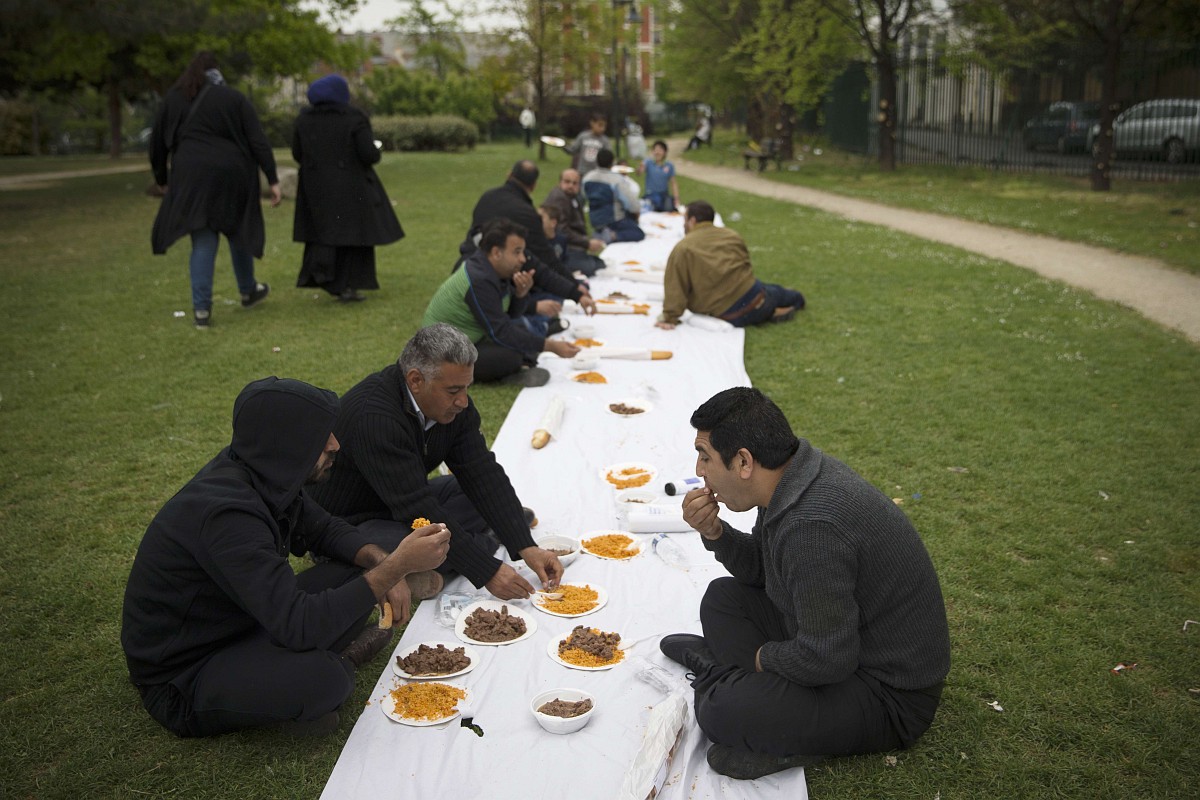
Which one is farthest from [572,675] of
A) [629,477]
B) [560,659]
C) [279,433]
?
[629,477]

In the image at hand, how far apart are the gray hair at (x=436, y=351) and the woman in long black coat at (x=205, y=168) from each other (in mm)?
5191

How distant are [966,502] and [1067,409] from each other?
1.87m

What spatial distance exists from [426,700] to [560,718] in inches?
19.1

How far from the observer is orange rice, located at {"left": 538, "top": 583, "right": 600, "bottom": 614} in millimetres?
3918

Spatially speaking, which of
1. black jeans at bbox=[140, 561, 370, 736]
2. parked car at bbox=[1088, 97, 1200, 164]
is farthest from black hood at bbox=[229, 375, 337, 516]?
parked car at bbox=[1088, 97, 1200, 164]

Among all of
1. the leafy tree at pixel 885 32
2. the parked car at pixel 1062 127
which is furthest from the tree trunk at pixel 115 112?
the parked car at pixel 1062 127

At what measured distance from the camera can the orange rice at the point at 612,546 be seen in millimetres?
4391

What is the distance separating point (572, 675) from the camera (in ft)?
11.5

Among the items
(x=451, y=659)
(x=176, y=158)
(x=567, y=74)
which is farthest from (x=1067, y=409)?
(x=567, y=74)

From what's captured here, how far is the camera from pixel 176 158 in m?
8.23

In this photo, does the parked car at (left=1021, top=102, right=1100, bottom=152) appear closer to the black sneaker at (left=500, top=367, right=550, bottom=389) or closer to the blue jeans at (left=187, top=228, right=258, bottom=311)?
the black sneaker at (left=500, top=367, right=550, bottom=389)

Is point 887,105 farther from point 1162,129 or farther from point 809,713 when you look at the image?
point 809,713

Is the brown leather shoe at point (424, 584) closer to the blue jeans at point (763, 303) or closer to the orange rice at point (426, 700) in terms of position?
the orange rice at point (426, 700)

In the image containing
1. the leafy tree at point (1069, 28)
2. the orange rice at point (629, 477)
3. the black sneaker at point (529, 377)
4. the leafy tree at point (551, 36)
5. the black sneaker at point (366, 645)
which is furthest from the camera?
the leafy tree at point (551, 36)
